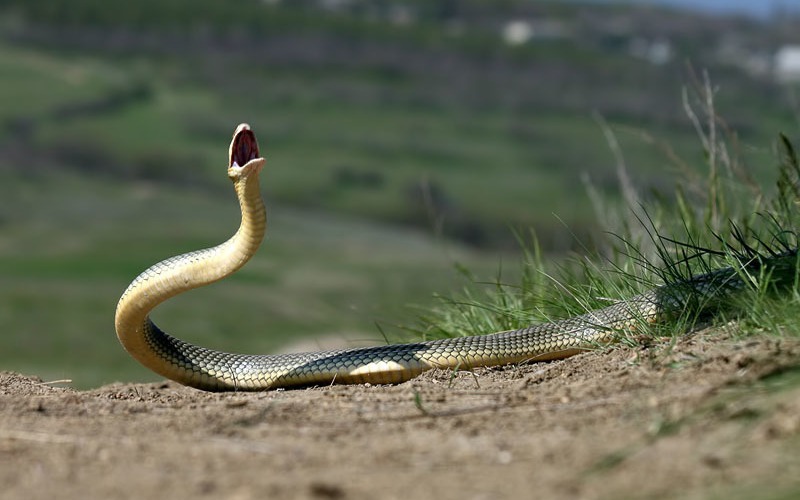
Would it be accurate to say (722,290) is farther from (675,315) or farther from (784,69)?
(784,69)

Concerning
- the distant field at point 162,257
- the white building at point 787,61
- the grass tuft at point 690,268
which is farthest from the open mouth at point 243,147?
the white building at point 787,61

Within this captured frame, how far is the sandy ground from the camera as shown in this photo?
404 cm

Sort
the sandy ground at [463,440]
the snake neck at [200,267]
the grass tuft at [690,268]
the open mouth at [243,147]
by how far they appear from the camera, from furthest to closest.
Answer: the open mouth at [243,147] → the snake neck at [200,267] → the grass tuft at [690,268] → the sandy ground at [463,440]

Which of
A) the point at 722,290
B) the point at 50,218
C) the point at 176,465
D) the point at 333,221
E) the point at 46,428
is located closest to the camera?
the point at 176,465

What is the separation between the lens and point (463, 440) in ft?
15.3

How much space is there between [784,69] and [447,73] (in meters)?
47.3

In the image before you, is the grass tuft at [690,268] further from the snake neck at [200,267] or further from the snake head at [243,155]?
the snake head at [243,155]

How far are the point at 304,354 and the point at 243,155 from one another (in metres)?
1.30

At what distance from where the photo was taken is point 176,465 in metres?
4.43

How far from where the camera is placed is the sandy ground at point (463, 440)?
404cm

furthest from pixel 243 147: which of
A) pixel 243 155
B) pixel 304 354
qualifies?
pixel 304 354

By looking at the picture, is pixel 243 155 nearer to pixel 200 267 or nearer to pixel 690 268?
pixel 200 267

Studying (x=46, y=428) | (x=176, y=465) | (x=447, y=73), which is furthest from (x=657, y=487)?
(x=447, y=73)

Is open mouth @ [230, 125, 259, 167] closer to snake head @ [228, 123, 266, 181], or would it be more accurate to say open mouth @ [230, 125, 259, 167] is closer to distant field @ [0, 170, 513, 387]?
snake head @ [228, 123, 266, 181]
